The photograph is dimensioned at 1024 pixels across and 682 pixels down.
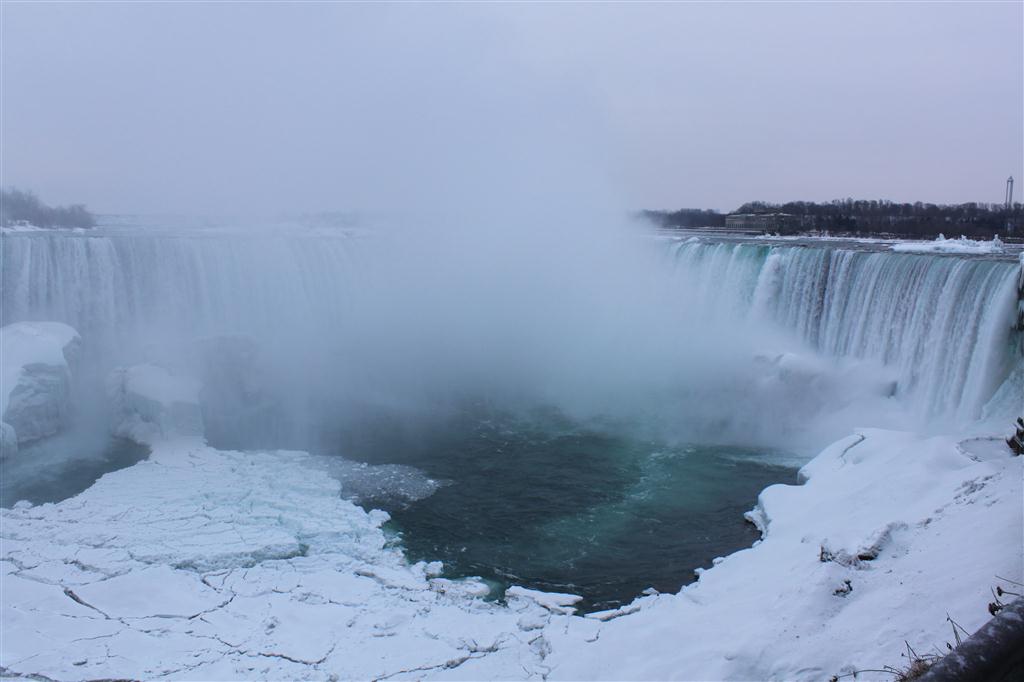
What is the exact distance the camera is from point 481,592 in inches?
288

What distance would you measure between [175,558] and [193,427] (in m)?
5.71

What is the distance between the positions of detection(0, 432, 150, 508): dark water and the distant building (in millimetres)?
29089

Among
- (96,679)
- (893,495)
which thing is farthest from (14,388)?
(893,495)

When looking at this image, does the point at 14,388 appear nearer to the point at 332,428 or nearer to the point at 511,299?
the point at 332,428

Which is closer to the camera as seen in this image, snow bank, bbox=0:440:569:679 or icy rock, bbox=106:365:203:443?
snow bank, bbox=0:440:569:679

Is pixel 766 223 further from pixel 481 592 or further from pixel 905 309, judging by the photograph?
pixel 481 592

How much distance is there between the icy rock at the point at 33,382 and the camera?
12.3 meters

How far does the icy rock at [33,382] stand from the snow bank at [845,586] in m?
11.1

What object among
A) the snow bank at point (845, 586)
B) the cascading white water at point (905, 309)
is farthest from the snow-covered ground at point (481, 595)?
the cascading white water at point (905, 309)

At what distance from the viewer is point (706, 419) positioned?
13852 mm

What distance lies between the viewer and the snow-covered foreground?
5.06m

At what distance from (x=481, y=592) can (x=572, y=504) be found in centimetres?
287

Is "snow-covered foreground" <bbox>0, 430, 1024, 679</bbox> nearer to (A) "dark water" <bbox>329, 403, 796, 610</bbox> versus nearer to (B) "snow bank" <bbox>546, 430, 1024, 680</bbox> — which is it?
(B) "snow bank" <bbox>546, 430, 1024, 680</bbox>

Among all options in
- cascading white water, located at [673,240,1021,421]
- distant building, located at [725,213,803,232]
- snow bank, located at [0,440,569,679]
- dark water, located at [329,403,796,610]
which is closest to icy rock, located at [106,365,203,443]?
snow bank, located at [0,440,569,679]
